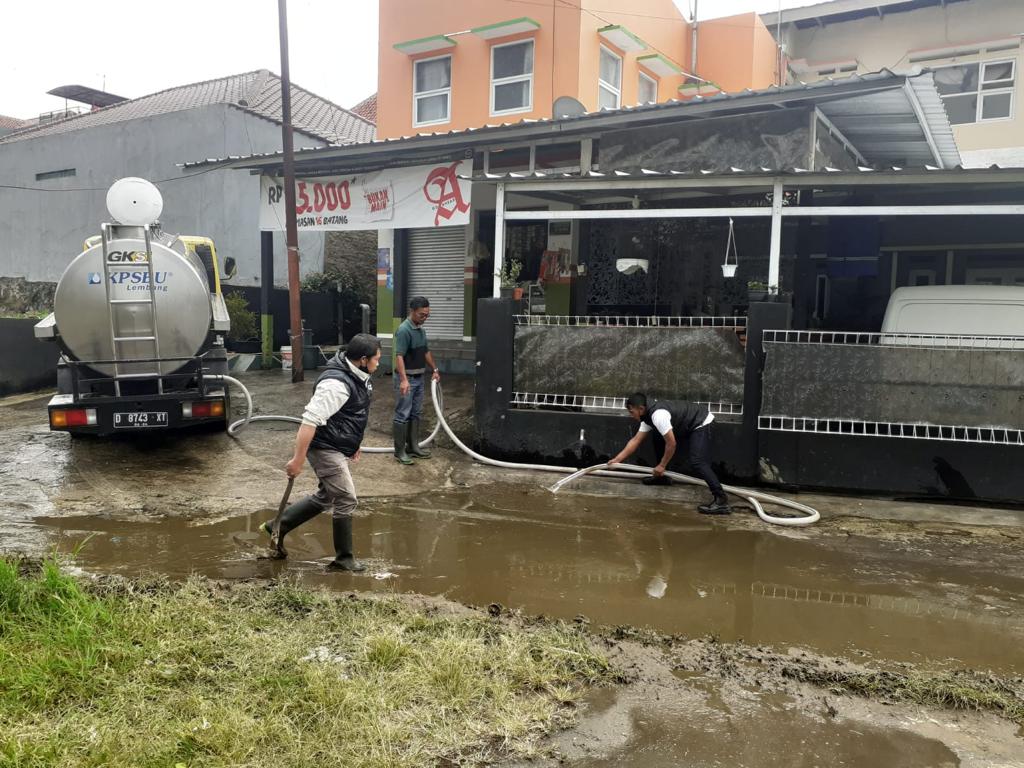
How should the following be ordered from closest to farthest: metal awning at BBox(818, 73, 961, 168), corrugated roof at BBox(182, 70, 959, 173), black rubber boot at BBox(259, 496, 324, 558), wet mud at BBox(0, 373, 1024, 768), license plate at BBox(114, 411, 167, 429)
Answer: wet mud at BBox(0, 373, 1024, 768)
black rubber boot at BBox(259, 496, 324, 558)
license plate at BBox(114, 411, 167, 429)
corrugated roof at BBox(182, 70, 959, 173)
metal awning at BBox(818, 73, 961, 168)

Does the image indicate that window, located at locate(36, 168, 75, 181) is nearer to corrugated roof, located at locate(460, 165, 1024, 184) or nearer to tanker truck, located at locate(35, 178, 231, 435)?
tanker truck, located at locate(35, 178, 231, 435)

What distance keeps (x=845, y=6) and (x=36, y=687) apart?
18.8 metres

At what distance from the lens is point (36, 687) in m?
3.37

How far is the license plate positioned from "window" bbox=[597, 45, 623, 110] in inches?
405

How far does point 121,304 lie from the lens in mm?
7906

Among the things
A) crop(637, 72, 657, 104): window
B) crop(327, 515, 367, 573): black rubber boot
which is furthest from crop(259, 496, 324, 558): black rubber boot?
crop(637, 72, 657, 104): window

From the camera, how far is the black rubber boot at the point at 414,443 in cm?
867

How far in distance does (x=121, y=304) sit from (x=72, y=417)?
1.21m

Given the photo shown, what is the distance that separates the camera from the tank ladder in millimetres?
7863

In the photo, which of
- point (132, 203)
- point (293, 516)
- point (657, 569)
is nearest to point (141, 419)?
point (132, 203)

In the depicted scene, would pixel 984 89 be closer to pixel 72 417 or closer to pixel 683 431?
pixel 683 431

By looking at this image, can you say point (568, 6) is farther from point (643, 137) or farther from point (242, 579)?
point (242, 579)

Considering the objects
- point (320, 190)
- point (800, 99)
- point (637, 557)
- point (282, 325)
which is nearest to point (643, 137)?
point (800, 99)

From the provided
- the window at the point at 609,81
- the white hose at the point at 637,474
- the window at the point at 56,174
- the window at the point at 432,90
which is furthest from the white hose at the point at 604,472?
the window at the point at 56,174
